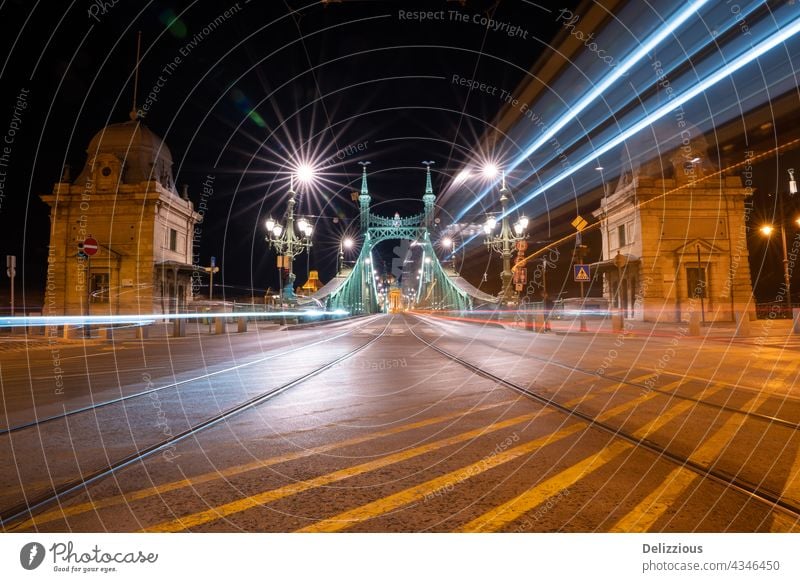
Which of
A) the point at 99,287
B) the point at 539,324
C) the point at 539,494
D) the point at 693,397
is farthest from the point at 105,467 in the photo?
the point at 99,287

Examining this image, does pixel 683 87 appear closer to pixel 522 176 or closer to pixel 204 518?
pixel 522 176

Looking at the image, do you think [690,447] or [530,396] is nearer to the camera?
[690,447]

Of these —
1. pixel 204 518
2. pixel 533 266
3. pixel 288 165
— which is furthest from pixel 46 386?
pixel 533 266

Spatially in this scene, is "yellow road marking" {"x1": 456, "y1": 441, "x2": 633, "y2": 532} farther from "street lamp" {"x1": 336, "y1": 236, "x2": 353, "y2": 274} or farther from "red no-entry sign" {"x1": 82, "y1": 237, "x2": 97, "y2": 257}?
"street lamp" {"x1": 336, "y1": 236, "x2": 353, "y2": 274}

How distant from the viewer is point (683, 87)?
62.3ft

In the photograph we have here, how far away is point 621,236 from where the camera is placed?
3356 cm

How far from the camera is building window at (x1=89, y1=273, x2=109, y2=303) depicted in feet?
107

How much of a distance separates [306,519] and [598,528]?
151 cm

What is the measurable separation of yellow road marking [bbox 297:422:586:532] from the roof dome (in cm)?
3731

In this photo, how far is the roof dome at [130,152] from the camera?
34.9m

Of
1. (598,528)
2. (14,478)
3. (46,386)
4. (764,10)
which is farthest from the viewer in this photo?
(764,10)

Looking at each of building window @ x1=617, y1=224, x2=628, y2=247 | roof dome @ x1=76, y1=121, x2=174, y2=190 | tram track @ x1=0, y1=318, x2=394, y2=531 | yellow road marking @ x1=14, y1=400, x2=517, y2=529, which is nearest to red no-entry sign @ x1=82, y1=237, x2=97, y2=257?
tram track @ x1=0, y1=318, x2=394, y2=531

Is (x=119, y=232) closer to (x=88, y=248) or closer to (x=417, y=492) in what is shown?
(x=88, y=248)

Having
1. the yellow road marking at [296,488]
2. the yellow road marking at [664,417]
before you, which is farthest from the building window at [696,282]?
the yellow road marking at [296,488]
